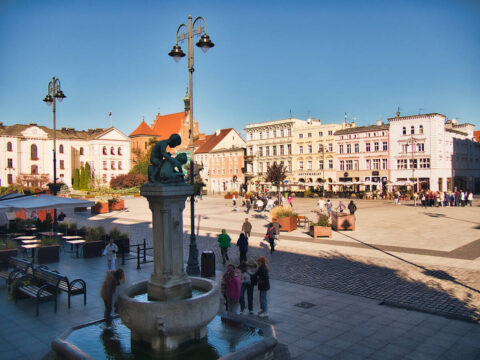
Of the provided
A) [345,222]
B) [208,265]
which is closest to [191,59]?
[208,265]

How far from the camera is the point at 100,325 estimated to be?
8.04 meters

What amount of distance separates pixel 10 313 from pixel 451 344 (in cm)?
992

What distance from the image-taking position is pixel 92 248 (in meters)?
16.2

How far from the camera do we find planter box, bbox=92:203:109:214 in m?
35.1

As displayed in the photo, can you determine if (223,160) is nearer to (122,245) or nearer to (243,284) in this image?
(122,245)

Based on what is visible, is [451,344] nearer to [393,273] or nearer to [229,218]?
[393,273]

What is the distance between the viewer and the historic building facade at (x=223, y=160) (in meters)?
74.4

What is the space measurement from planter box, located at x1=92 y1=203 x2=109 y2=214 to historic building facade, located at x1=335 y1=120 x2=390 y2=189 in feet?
123

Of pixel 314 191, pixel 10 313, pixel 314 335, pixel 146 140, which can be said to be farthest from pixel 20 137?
pixel 314 335

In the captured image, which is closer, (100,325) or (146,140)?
(100,325)

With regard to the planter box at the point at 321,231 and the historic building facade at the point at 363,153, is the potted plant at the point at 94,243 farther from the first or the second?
the historic building facade at the point at 363,153

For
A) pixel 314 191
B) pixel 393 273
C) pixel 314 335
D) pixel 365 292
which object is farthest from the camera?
pixel 314 191

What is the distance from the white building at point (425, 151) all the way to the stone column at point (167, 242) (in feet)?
162

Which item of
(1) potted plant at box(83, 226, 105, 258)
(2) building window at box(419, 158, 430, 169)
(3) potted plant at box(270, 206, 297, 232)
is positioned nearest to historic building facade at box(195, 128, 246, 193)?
(2) building window at box(419, 158, 430, 169)
